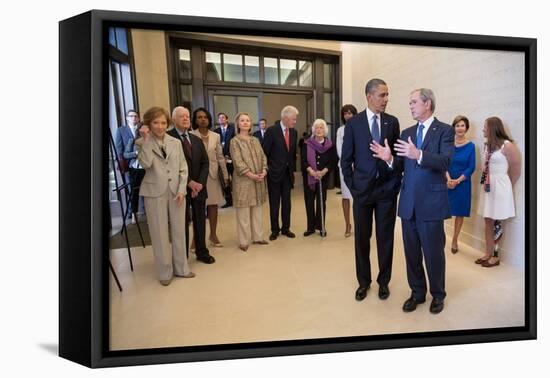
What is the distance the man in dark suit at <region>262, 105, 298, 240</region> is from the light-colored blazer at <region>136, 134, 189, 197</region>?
1.41 ft

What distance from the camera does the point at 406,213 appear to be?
1.84 meters

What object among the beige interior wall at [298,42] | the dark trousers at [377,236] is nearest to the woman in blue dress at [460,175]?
the dark trousers at [377,236]

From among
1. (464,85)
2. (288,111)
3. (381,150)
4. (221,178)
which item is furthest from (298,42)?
(464,85)

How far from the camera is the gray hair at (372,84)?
1.80 m

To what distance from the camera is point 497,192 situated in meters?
1.99

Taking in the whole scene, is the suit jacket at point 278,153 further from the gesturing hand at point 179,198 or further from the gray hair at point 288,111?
the gesturing hand at point 179,198

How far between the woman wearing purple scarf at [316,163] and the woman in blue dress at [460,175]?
655 millimetres

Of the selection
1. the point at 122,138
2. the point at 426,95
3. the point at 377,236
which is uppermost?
the point at 426,95

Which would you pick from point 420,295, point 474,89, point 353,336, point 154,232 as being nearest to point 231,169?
point 154,232

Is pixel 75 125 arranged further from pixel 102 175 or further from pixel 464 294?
pixel 464 294

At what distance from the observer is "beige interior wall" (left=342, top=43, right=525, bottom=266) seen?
183cm

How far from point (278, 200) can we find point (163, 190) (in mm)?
579

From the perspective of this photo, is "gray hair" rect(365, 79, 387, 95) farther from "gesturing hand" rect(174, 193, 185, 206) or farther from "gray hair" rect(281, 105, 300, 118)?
"gesturing hand" rect(174, 193, 185, 206)

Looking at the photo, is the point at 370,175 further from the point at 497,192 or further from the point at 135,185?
the point at 135,185
